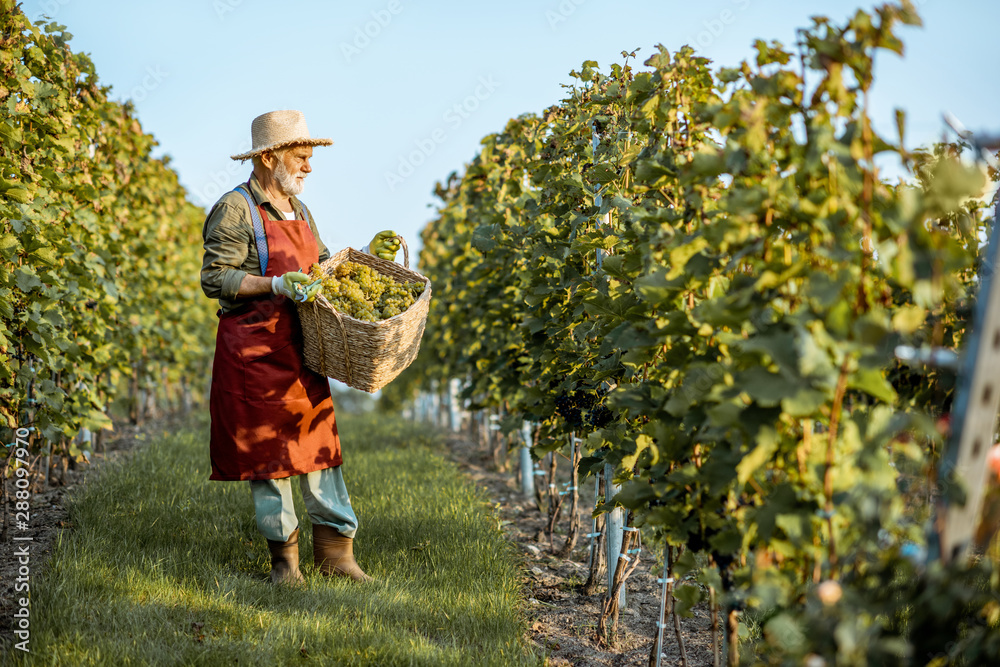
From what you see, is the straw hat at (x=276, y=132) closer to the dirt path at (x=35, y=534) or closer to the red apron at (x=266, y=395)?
the red apron at (x=266, y=395)

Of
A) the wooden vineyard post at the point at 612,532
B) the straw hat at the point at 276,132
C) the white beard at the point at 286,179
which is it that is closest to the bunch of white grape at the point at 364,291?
the white beard at the point at 286,179

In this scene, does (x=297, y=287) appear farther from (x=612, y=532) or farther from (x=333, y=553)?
(x=612, y=532)

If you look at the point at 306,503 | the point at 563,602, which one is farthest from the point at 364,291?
the point at 563,602

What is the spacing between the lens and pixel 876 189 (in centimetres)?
152

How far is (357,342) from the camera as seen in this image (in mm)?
2998

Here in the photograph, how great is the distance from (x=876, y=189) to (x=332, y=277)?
2.26 m

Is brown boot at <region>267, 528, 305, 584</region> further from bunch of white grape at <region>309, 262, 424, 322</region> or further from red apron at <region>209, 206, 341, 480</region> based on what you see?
bunch of white grape at <region>309, 262, 424, 322</region>

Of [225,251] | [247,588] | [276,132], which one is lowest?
[247,588]

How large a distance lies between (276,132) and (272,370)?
3.46 ft

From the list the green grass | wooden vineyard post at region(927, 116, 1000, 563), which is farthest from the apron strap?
wooden vineyard post at region(927, 116, 1000, 563)

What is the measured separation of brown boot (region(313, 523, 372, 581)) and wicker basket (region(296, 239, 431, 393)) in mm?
699

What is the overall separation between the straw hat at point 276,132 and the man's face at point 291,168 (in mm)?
37

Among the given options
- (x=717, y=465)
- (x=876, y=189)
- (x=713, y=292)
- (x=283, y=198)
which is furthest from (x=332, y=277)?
(x=876, y=189)

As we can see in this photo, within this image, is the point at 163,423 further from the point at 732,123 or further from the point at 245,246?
the point at 732,123
